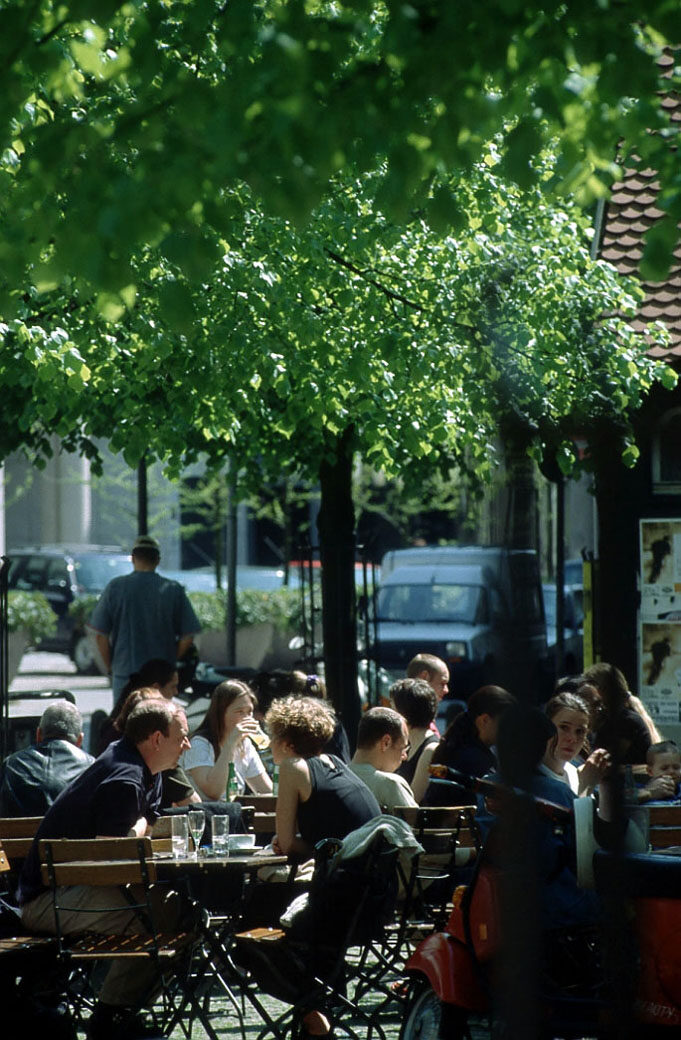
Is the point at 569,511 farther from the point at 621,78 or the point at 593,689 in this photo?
the point at 621,78

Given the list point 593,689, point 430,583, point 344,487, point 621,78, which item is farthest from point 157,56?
point 430,583

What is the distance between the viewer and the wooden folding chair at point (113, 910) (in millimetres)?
6492

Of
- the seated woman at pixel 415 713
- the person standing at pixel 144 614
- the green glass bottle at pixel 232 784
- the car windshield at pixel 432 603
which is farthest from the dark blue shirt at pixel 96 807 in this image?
the car windshield at pixel 432 603

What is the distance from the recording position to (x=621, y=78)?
3.89m

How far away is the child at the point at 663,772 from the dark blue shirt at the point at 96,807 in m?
2.68

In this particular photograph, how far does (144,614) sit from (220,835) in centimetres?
550

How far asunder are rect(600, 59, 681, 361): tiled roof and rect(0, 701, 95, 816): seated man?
646 centimetres

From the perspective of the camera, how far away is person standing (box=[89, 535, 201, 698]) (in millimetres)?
12672

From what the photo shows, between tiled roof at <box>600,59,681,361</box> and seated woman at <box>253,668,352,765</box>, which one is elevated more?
tiled roof at <box>600,59,681,361</box>

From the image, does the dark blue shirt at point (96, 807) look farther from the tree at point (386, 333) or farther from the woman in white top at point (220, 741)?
the tree at point (386, 333)

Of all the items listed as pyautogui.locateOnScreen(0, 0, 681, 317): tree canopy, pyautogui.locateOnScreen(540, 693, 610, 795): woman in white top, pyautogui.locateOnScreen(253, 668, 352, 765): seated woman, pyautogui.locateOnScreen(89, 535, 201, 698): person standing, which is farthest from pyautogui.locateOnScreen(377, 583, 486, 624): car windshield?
pyautogui.locateOnScreen(0, 0, 681, 317): tree canopy

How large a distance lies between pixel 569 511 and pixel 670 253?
31798mm

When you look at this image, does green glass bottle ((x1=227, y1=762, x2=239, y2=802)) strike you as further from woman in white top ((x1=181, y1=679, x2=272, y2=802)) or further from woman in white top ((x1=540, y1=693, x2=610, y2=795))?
woman in white top ((x1=540, y1=693, x2=610, y2=795))

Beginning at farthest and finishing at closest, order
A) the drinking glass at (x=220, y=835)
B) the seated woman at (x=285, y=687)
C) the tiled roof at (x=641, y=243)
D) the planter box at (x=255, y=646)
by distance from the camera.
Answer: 1. the planter box at (x=255, y=646)
2. the tiled roof at (x=641, y=243)
3. the seated woman at (x=285, y=687)
4. the drinking glass at (x=220, y=835)
